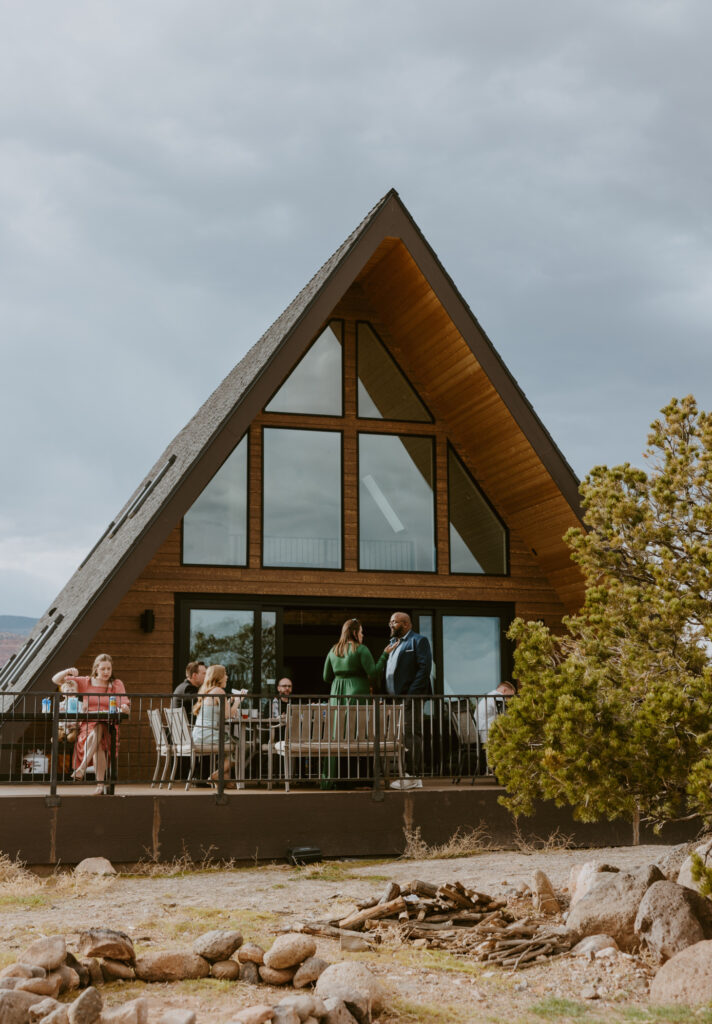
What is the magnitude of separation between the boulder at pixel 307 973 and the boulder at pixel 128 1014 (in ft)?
3.43

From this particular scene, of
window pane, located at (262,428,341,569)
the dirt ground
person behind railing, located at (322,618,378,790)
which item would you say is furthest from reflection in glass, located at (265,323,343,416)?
the dirt ground

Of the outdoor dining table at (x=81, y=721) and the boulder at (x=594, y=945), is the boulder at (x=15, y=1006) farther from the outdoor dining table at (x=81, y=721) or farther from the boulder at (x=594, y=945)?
the outdoor dining table at (x=81, y=721)

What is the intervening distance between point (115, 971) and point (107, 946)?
132 mm

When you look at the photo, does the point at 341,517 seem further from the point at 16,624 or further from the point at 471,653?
the point at 16,624

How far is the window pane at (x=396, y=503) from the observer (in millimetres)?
14609

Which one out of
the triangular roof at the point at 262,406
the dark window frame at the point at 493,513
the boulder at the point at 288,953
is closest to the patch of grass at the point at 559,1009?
the boulder at the point at 288,953

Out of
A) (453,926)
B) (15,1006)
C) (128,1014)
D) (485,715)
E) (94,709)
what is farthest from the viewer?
(94,709)

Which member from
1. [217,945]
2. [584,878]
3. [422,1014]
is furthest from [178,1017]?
[584,878]

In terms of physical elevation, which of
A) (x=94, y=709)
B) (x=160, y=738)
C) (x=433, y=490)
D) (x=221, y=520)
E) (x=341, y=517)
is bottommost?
(x=160, y=738)

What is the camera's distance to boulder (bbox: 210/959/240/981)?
5852 millimetres

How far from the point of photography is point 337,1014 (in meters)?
5.06

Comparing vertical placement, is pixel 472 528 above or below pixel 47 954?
above

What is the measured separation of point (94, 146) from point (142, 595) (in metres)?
10.4

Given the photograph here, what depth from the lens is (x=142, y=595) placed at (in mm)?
13547
